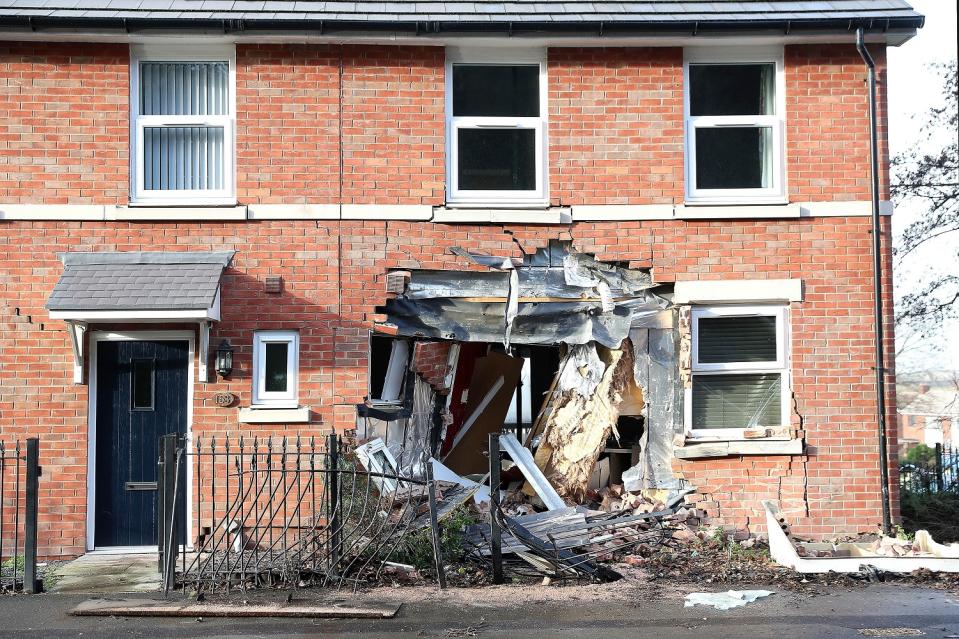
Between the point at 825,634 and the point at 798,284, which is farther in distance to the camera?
the point at 798,284

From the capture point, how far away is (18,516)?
8859mm

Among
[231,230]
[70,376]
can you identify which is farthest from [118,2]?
[70,376]

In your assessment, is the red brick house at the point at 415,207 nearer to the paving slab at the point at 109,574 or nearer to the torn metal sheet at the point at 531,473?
the paving slab at the point at 109,574

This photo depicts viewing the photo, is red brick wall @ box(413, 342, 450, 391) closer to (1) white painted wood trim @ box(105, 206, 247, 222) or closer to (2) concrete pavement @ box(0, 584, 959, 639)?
(1) white painted wood trim @ box(105, 206, 247, 222)

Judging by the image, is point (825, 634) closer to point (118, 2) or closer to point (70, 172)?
point (70, 172)

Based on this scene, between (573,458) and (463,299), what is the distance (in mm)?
2039

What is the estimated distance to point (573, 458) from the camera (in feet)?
32.8

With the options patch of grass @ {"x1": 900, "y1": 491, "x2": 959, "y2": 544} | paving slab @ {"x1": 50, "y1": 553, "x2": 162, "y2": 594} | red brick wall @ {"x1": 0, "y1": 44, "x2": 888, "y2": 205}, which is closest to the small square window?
red brick wall @ {"x1": 0, "y1": 44, "x2": 888, "y2": 205}

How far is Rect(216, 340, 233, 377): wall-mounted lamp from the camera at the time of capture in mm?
9203

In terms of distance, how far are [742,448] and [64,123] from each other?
295 inches

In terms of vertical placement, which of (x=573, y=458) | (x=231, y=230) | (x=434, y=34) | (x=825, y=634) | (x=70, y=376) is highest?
(x=434, y=34)

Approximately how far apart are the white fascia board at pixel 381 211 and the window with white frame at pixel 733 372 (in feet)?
9.95

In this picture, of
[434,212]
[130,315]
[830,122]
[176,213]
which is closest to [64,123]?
[176,213]

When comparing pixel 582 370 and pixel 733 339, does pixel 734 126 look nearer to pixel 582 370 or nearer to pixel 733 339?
pixel 733 339
